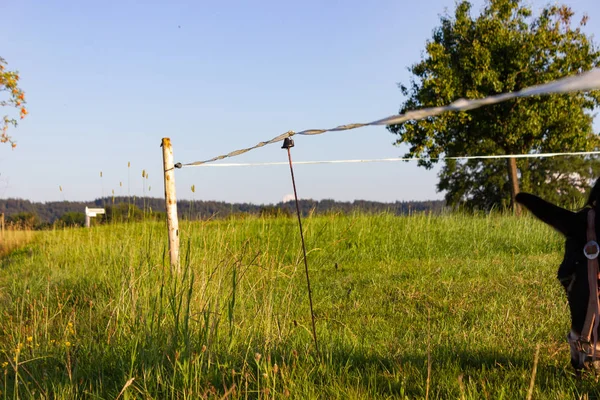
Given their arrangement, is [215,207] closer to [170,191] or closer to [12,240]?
[170,191]

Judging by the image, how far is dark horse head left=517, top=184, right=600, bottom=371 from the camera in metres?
2.20

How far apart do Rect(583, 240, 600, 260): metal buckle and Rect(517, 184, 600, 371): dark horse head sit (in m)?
0.05

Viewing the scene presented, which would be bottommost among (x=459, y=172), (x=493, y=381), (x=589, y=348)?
(x=493, y=381)

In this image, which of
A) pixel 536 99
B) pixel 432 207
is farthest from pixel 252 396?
pixel 536 99

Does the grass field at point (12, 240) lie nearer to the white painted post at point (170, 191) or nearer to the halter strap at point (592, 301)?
the white painted post at point (170, 191)

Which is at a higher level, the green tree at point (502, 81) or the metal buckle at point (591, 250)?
the green tree at point (502, 81)

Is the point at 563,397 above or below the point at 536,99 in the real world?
below

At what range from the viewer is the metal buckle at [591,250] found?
211 centimetres

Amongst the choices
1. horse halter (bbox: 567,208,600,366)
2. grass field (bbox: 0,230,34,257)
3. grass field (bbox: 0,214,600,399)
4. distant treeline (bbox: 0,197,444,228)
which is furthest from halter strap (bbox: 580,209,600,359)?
grass field (bbox: 0,230,34,257)

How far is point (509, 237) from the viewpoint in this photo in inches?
445

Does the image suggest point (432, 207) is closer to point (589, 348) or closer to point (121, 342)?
point (121, 342)

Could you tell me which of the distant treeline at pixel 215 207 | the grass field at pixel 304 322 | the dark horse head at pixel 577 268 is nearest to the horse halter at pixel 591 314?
the dark horse head at pixel 577 268

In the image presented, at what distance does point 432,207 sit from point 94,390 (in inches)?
431

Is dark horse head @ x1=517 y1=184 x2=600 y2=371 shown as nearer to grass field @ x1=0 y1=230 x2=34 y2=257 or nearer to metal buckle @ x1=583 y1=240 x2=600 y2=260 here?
metal buckle @ x1=583 y1=240 x2=600 y2=260
